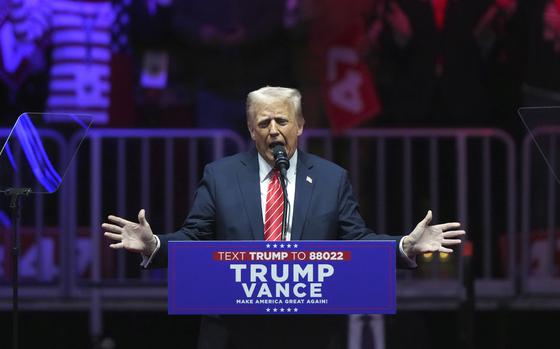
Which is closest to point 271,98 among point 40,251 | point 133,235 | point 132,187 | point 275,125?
point 275,125

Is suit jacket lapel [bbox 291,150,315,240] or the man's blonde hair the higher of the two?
the man's blonde hair

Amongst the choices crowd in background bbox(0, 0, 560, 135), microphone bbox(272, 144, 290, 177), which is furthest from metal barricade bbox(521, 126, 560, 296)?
microphone bbox(272, 144, 290, 177)

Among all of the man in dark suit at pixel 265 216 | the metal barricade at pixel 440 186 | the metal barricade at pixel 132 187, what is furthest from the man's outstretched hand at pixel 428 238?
the metal barricade at pixel 132 187

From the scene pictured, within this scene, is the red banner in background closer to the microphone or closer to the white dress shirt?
the white dress shirt

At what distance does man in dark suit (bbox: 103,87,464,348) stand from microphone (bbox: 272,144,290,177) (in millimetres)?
Answer: 104

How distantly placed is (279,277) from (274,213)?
40cm

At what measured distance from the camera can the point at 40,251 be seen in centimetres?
788

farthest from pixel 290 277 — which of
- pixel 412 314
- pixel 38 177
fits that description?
pixel 412 314

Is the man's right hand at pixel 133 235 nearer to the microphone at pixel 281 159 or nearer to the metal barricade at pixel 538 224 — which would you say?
the microphone at pixel 281 159

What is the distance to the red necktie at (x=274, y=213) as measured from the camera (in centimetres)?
A: 439

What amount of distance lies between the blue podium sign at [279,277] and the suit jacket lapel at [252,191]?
0.34 m

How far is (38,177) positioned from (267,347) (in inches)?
51.6

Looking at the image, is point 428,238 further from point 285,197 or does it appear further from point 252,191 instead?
point 252,191

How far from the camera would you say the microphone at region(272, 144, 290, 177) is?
4.23 m
